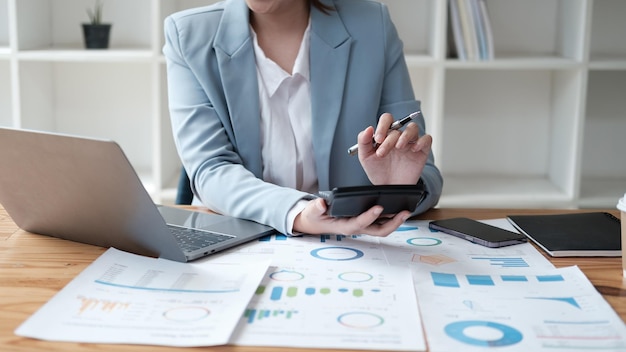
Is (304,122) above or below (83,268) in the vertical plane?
above

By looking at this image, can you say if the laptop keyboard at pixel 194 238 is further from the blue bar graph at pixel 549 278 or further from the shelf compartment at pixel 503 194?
the shelf compartment at pixel 503 194

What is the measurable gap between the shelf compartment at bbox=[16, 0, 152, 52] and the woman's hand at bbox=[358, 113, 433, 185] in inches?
64.7

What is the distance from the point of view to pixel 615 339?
930 mm

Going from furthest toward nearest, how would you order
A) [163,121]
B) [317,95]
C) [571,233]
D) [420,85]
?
[420,85], [163,121], [317,95], [571,233]

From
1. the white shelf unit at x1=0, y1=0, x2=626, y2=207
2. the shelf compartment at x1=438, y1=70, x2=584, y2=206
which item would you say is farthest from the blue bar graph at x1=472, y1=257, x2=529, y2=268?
the shelf compartment at x1=438, y1=70, x2=584, y2=206

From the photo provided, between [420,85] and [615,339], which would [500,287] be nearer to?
[615,339]

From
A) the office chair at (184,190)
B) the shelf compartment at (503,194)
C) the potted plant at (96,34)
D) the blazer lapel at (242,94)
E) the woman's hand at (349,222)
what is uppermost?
the potted plant at (96,34)

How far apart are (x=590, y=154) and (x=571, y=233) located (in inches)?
67.5

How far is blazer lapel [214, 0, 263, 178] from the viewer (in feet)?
5.73

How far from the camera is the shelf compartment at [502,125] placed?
2955mm

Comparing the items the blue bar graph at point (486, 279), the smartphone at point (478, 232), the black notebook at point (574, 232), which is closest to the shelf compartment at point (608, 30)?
the black notebook at point (574, 232)

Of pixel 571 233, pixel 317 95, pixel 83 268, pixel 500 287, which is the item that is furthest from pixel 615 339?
pixel 317 95

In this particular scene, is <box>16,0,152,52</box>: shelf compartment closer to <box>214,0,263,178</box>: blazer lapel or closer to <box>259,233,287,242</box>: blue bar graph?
<box>214,0,263,178</box>: blazer lapel

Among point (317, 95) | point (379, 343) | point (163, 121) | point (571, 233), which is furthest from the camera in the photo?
point (163, 121)
